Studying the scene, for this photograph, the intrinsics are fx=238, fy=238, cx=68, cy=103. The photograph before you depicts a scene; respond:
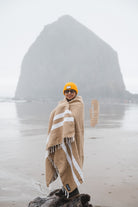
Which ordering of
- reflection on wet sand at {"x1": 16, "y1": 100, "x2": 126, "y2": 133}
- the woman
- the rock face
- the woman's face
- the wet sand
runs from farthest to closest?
the rock face, reflection on wet sand at {"x1": 16, "y1": 100, "x2": 126, "y2": 133}, the wet sand, the woman's face, the woman

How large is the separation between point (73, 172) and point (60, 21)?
131496 mm

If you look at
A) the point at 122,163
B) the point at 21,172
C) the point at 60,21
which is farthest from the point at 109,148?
the point at 60,21

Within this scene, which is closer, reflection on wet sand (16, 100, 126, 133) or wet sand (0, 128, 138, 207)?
wet sand (0, 128, 138, 207)

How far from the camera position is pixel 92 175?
15.9 feet

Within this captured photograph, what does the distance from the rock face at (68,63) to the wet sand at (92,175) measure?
320ft

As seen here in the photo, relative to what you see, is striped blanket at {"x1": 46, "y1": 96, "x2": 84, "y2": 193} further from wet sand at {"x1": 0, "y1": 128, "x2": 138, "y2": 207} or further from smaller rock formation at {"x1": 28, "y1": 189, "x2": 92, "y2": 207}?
wet sand at {"x1": 0, "y1": 128, "x2": 138, "y2": 207}

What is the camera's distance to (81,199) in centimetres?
306

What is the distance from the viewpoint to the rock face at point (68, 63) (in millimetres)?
110562

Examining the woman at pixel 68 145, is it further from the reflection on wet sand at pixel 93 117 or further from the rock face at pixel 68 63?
the rock face at pixel 68 63

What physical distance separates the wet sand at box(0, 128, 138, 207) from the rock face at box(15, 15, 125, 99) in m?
97.5

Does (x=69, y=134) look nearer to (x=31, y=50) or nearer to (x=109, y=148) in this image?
(x=109, y=148)

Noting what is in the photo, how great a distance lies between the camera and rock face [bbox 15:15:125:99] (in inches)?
4353

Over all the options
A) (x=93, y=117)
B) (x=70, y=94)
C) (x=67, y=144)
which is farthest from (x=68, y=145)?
(x=93, y=117)

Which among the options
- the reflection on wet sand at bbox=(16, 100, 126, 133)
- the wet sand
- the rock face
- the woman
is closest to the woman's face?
the woman
